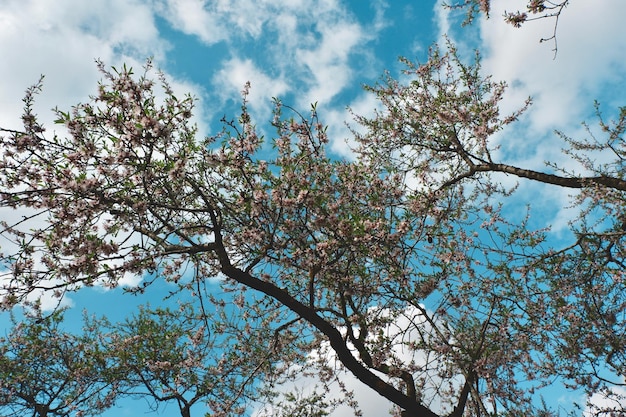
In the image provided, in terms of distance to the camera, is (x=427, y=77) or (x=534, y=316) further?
(x=427, y=77)

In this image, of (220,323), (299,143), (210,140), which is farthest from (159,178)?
(220,323)

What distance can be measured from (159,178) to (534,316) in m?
5.68

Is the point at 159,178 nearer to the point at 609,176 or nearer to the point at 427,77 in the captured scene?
the point at 427,77

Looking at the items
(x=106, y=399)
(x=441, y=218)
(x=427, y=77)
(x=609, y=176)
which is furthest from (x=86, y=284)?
(x=106, y=399)

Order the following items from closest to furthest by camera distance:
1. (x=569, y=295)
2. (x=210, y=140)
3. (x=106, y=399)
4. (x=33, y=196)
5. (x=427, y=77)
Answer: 1. (x=33, y=196)
2. (x=210, y=140)
3. (x=569, y=295)
4. (x=427, y=77)
5. (x=106, y=399)

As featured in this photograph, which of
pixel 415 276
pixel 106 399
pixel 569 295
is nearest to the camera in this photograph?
pixel 415 276

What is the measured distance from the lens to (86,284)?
15.1ft

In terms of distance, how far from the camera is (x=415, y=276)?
6.17 metres

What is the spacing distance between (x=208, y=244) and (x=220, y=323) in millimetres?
3344

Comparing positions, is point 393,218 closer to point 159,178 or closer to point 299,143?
Answer: point 299,143

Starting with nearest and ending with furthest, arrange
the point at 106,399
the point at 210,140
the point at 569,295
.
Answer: the point at 210,140
the point at 569,295
the point at 106,399

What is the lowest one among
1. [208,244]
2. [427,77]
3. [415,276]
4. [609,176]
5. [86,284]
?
[86,284]

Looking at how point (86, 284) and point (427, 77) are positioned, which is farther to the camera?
point (427, 77)

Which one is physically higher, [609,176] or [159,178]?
[609,176]
